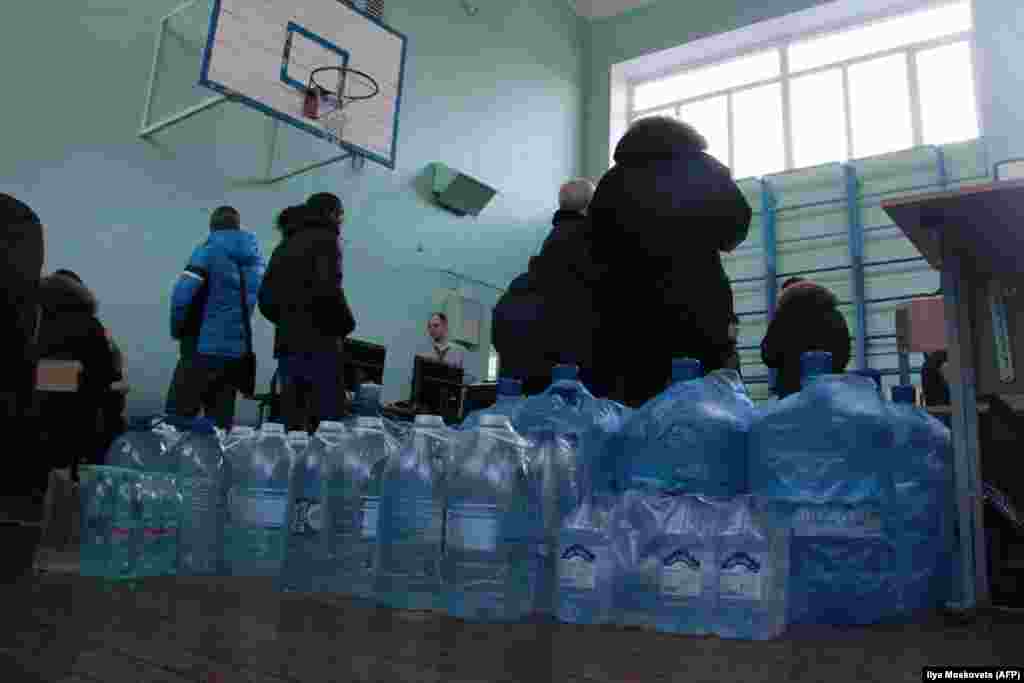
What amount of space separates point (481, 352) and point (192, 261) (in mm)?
3502

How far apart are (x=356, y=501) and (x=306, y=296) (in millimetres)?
1667

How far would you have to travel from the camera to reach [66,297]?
3207 millimetres

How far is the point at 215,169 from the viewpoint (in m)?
4.90

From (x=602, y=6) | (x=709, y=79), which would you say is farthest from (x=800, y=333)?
(x=602, y=6)

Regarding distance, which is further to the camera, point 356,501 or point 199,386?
point 199,386

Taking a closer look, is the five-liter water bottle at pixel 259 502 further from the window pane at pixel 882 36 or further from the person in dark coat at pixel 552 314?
the window pane at pixel 882 36

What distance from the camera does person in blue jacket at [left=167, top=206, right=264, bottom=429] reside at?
323 centimetres

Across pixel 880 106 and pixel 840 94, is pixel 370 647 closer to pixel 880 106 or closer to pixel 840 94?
pixel 880 106

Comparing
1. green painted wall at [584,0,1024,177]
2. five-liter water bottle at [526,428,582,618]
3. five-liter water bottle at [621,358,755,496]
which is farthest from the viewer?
green painted wall at [584,0,1024,177]

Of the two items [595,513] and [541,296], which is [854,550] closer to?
[595,513]

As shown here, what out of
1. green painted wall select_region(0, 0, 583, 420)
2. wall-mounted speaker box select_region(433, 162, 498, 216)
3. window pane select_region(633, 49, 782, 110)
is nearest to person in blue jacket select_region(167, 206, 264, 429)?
green painted wall select_region(0, 0, 583, 420)

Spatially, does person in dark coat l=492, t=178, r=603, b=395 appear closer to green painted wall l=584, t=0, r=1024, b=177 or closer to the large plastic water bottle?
the large plastic water bottle

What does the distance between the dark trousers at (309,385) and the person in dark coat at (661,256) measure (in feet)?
4.42

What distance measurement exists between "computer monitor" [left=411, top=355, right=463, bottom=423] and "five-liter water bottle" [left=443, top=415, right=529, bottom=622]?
3592 millimetres
